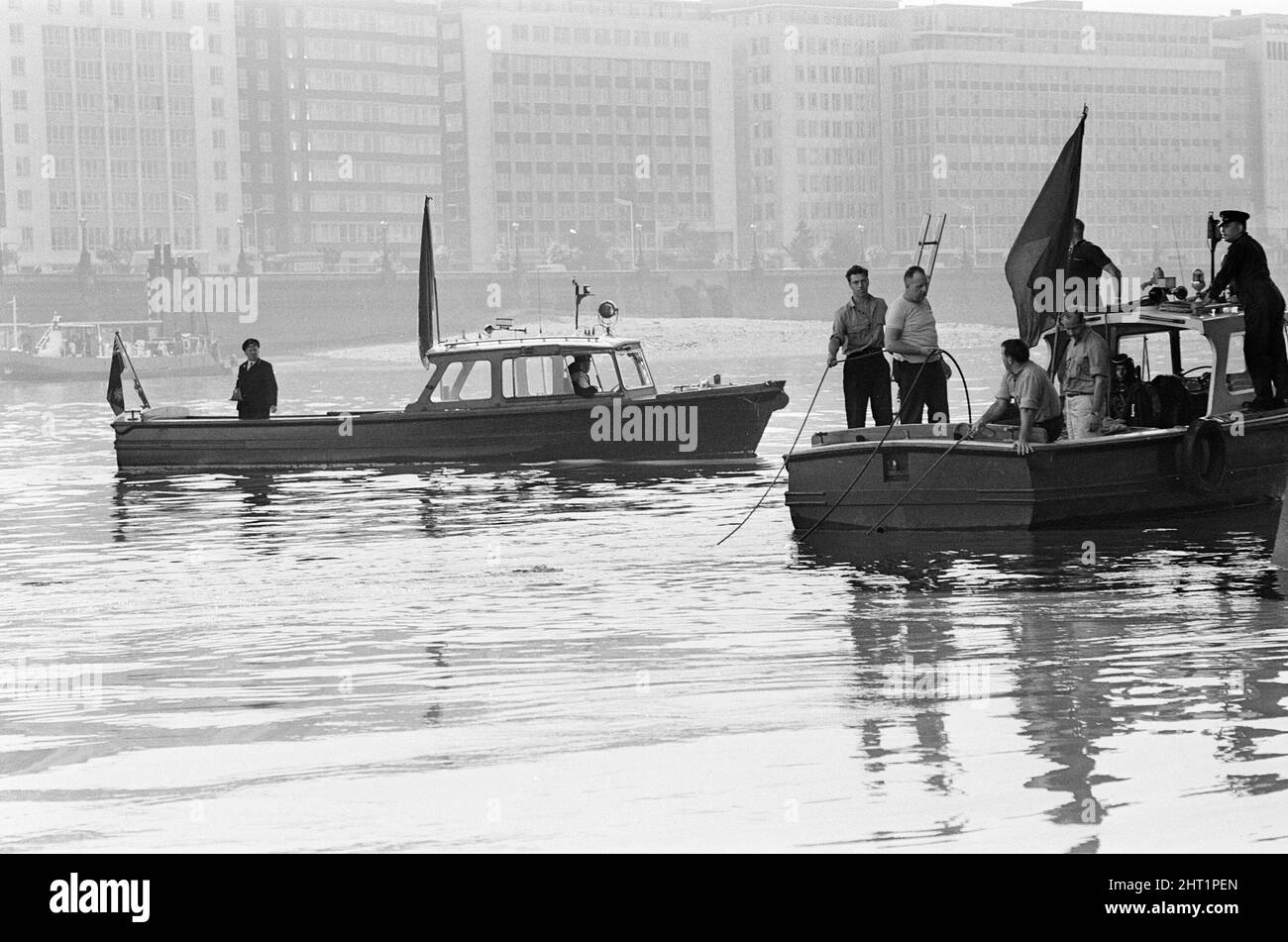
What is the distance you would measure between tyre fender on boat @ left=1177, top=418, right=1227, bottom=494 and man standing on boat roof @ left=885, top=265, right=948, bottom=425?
2.03 metres

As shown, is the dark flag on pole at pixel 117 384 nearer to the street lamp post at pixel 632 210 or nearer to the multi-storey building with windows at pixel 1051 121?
the street lamp post at pixel 632 210

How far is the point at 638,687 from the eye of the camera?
9.92 meters

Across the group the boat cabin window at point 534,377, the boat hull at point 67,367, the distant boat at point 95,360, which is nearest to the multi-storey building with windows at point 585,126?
the distant boat at point 95,360

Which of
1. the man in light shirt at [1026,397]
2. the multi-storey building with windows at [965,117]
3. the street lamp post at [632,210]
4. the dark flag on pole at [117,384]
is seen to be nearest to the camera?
the man in light shirt at [1026,397]

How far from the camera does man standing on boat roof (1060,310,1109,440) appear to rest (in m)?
15.7

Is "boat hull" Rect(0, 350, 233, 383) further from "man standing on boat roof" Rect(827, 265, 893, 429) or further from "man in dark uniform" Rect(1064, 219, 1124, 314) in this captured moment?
"man in dark uniform" Rect(1064, 219, 1124, 314)

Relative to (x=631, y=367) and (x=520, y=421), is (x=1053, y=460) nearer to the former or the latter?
(x=631, y=367)

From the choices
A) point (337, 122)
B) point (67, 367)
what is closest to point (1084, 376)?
point (67, 367)

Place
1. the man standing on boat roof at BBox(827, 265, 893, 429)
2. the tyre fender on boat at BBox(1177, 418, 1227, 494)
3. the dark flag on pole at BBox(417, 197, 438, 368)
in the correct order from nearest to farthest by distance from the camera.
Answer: the tyre fender on boat at BBox(1177, 418, 1227, 494) < the man standing on boat roof at BBox(827, 265, 893, 429) < the dark flag on pole at BBox(417, 197, 438, 368)

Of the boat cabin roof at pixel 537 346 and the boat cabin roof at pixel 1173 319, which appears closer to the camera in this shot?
the boat cabin roof at pixel 1173 319

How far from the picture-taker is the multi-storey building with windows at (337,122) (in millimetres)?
143875

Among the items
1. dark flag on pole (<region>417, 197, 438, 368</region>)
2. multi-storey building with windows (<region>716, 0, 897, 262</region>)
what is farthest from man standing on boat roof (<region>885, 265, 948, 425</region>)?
multi-storey building with windows (<region>716, 0, 897, 262</region>)
